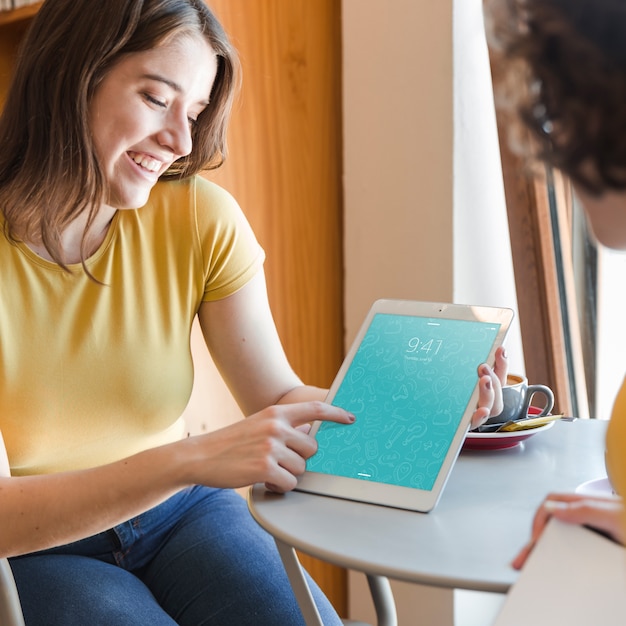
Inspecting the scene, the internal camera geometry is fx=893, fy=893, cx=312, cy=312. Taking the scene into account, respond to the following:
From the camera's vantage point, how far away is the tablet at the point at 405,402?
34.0 inches

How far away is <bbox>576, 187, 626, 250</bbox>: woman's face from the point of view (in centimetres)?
52

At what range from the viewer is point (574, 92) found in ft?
1.60

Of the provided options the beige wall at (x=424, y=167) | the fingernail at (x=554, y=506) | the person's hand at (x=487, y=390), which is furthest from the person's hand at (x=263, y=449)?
the beige wall at (x=424, y=167)

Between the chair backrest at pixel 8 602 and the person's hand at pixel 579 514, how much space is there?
53cm

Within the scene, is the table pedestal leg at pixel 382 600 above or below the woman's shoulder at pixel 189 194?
below

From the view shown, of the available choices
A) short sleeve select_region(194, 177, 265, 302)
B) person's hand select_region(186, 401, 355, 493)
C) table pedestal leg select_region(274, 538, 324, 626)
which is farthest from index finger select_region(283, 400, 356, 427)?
short sleeve select_region(194, 177, 265, 302)

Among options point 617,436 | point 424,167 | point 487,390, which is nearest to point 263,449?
point 487,390

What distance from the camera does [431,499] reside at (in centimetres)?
83

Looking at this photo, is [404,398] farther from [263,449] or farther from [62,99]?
[62,99]

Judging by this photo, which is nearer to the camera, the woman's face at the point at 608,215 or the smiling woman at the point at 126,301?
the woman's face at the point at 608,215

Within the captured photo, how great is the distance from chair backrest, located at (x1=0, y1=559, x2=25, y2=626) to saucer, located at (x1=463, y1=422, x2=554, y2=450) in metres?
0.51

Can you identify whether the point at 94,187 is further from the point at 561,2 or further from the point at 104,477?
the point at 561,2

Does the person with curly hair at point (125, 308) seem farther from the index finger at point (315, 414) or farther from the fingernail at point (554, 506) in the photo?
the fingernail at point (554, 506)

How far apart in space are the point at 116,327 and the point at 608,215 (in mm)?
756
